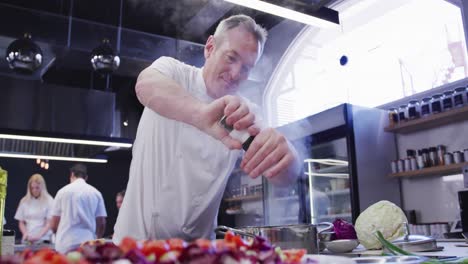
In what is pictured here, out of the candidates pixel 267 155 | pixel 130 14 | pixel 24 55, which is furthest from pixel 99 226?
pixel 267 155

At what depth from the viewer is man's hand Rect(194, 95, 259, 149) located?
1.07m

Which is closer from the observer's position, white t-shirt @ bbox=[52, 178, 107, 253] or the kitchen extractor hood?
white t-shirt @ bbox=[52, 178, 107, 253]

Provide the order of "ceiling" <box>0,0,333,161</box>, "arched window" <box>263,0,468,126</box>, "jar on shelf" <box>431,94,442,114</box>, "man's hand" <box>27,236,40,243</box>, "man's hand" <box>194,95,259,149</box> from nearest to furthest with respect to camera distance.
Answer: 1. "man's hand" <box>194,95,259,149</box>
2. "jar on shelf" <box>431,94,442,114</box>
3. "arched window" <box>263,0,468,126</box>
4. "ceiling" <box>0,0,333,161</box>
5. "man's hand" <box>27,236,40,243</box>

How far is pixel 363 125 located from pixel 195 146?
2.37 metres

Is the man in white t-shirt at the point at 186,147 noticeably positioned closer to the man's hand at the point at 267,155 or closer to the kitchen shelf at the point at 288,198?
the man's hand at the point at 267,155

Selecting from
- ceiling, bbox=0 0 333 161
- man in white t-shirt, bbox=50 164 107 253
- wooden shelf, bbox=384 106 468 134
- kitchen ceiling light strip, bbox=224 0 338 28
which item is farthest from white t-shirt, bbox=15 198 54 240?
wooden shelf, bbox=384 106 468 134

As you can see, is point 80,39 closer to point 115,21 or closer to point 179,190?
point 115,21

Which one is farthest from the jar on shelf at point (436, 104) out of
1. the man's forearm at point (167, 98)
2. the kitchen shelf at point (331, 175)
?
the man's forearm at point (167, 98)

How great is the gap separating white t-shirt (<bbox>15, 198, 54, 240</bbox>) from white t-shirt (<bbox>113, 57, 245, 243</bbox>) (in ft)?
13.5

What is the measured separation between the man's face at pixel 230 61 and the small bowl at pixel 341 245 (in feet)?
2.14

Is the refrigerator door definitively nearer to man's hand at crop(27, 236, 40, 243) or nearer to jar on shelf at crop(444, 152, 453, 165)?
jar on shelf at crop(444, 152, 453, 165)

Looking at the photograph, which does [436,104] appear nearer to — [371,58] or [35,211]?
[371,58]

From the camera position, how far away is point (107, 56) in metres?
3.74

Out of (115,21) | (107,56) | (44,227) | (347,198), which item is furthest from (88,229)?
(347,198)
